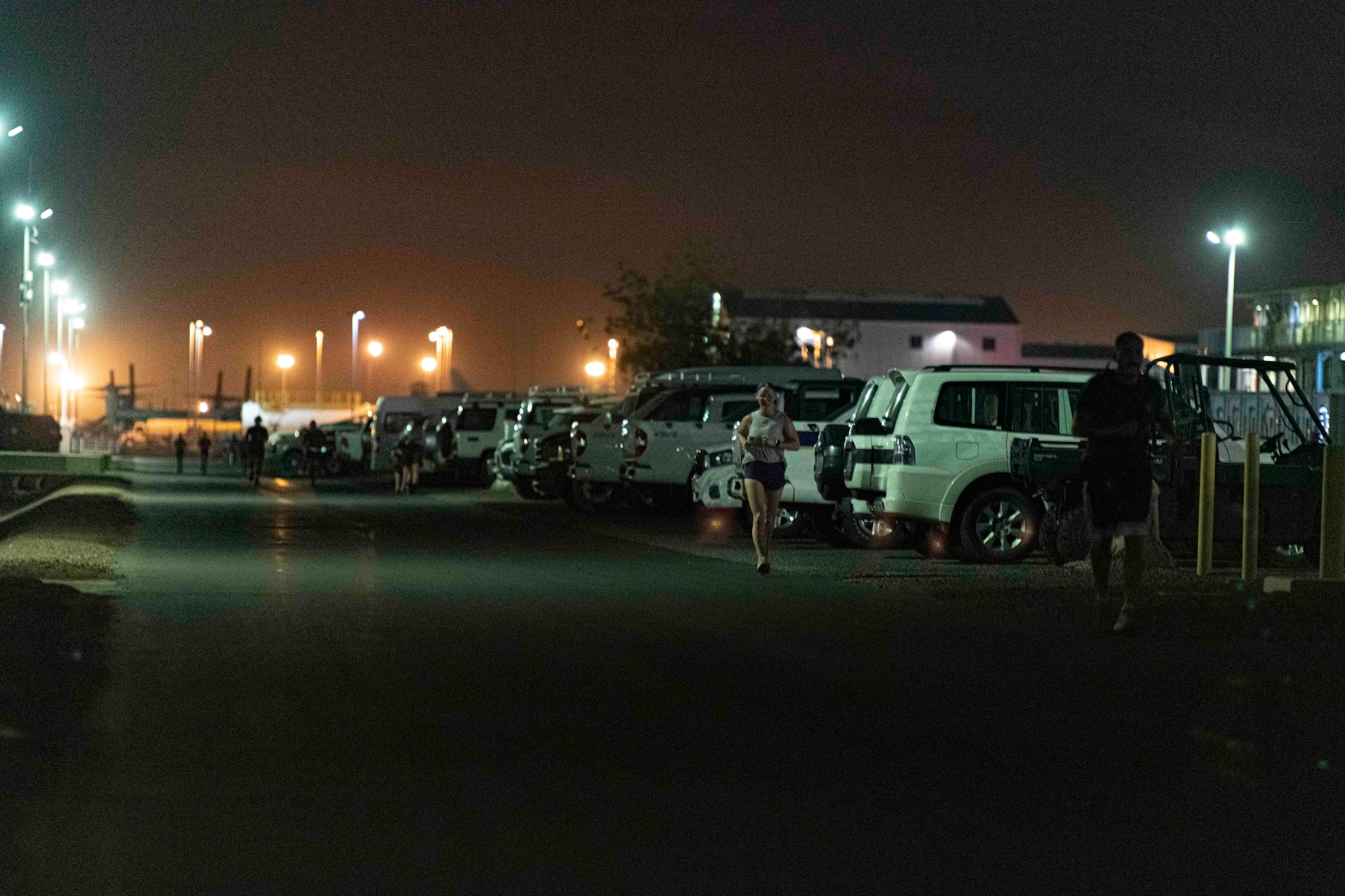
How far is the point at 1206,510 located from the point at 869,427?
3.22 metres

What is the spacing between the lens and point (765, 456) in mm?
17641

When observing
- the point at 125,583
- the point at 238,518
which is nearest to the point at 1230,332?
the point at 238,518

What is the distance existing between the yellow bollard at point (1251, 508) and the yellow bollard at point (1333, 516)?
0.67 m

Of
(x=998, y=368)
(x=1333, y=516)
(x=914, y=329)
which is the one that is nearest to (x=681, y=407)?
(x=998, y=368)

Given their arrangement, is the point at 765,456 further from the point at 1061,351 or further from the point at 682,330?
the point at 1061,351

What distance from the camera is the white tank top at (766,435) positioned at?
57.5 feet

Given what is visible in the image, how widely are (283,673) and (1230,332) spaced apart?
135 ft

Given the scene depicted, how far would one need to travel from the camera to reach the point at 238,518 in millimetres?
27250

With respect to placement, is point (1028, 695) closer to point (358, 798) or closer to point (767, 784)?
point (767, 784)

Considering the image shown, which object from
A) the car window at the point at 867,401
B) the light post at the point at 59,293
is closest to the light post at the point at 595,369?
the light post at the point at 59,293

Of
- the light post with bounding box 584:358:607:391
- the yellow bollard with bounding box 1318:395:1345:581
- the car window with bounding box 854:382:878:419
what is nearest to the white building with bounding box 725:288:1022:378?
the light post with bounding box 584:358:607:391

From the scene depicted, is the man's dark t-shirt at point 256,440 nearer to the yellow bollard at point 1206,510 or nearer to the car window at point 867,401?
the car window at point 867,401

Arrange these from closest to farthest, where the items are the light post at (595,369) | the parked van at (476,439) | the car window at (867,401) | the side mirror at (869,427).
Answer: the side mirror at (869,427) → the car window at (867,401) → the parked van at (476,439) → the light post at (595,369)

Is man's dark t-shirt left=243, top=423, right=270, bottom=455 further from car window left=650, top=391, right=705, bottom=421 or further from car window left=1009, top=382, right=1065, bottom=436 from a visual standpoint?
car window left=1009, top=382, right=1065, bottom=436
